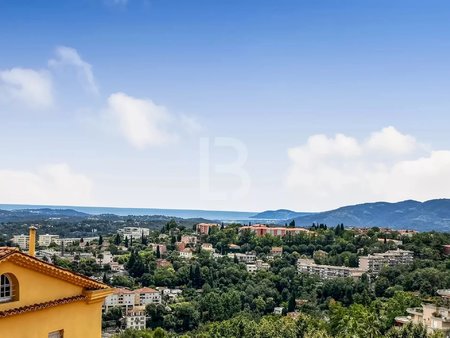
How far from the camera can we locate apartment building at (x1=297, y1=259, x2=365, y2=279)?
209 ft

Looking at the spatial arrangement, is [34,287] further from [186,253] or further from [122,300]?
[186,253]

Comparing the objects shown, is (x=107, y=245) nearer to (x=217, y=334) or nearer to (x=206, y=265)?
(x=206, y=265)

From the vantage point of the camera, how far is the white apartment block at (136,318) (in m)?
48.9

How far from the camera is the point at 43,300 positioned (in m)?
6.48

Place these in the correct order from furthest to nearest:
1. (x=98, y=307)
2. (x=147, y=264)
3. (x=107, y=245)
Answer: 1. (x=107, y=245)
2. (x=147, y=264)
3. (x=98, y=307)

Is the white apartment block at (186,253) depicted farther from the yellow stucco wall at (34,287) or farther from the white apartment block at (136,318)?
the yellow stucco wall at (34,287)

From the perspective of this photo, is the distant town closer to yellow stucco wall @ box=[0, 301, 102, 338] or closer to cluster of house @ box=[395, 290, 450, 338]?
cluster of house @ box=[395, 290, 450, 338]

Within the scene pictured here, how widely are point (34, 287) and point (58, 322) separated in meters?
0.57

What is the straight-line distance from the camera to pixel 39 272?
6.45m

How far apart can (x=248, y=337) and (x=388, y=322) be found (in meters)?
11.3

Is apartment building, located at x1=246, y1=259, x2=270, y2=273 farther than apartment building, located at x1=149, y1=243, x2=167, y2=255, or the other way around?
apartment building, located at x1=149, y1=243, x2=167, y2=255

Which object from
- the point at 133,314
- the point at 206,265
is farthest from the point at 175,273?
the point at 133,314

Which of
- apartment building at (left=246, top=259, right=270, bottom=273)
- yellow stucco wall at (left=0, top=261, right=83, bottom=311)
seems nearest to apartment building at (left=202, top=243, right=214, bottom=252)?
apartment building at (left=246, top=259, right=270, bottom=273)

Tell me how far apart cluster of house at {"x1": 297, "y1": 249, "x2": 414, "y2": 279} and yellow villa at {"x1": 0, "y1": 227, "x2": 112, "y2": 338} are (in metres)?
58.5
